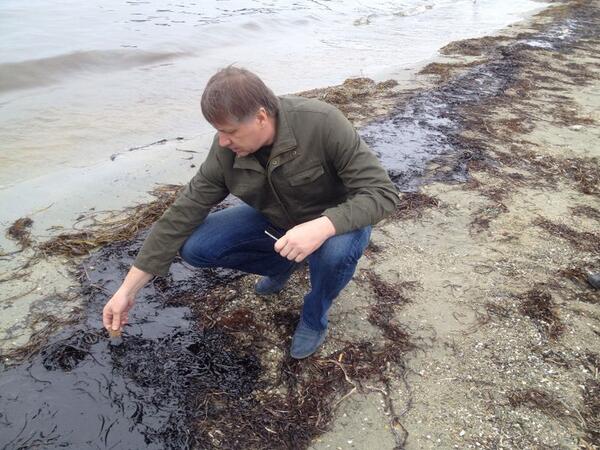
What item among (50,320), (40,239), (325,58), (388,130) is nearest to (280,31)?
(325,58)

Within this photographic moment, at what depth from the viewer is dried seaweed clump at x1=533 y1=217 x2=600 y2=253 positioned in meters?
3.76

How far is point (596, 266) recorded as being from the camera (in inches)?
138

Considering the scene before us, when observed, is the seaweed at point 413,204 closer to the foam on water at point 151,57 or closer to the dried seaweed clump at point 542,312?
the dried seaweed clump at point 542,312

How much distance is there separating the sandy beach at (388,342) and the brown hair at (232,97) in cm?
141

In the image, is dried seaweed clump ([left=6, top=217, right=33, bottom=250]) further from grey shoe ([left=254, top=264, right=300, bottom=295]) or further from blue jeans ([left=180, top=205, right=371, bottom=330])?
grey shoe ([left=254, top=264, right=300, bottom=295])

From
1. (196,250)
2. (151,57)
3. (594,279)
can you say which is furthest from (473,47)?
(196,250)

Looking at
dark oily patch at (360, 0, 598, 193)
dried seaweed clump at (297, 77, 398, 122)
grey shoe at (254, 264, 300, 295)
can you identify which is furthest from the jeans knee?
dried seaweed clump at (297, 77, 398, 122)

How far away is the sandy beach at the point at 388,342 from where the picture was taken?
2.29m

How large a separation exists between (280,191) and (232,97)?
600 millimetres

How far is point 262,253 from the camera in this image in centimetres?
279

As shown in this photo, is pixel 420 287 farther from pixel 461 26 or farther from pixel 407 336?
pixel 461 26

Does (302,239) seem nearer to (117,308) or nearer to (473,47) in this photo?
(117,308)

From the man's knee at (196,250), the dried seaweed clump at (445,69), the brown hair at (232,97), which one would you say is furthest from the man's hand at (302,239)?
the dried seaweed clump at (445,69)

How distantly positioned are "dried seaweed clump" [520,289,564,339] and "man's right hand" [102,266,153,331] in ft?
7.92
